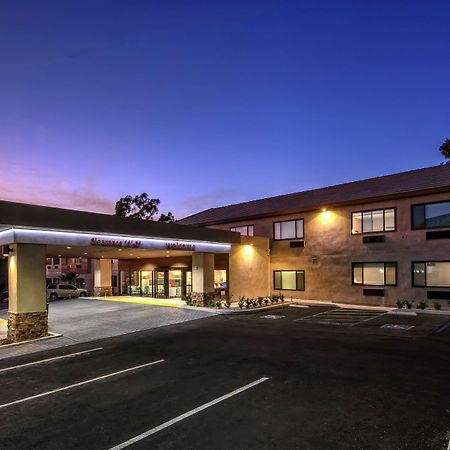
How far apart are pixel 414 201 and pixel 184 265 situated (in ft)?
53.4

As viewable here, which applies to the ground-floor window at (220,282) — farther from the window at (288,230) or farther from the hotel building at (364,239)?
the window at (288,230)

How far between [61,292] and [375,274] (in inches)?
1071

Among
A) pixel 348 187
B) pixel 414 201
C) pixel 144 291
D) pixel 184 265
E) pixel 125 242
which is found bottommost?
pixel 144 291

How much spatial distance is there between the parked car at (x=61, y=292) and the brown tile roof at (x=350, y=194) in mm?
13166

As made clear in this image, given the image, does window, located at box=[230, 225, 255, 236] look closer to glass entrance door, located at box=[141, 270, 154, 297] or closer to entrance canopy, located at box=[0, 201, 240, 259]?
entrance canopy, located at box=[0, 201, 240, 259]

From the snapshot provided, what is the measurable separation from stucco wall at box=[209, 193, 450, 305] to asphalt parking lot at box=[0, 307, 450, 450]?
9.30 metres

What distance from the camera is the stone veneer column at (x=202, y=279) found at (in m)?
23.1

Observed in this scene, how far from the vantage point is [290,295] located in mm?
27328

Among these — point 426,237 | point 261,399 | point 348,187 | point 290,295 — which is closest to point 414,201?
point 426,237

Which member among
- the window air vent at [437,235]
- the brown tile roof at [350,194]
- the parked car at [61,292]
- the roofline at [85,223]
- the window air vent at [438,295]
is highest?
the brown tile roof at [350,194]

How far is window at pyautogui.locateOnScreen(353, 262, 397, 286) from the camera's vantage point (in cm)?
2244

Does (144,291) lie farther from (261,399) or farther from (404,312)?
(261,399)

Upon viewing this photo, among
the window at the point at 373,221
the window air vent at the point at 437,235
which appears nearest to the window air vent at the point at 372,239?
the window at the point at 373,221

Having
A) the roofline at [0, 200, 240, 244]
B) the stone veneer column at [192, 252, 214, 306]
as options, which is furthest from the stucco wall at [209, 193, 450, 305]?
the roofline at [0, 200, 240, 244]
